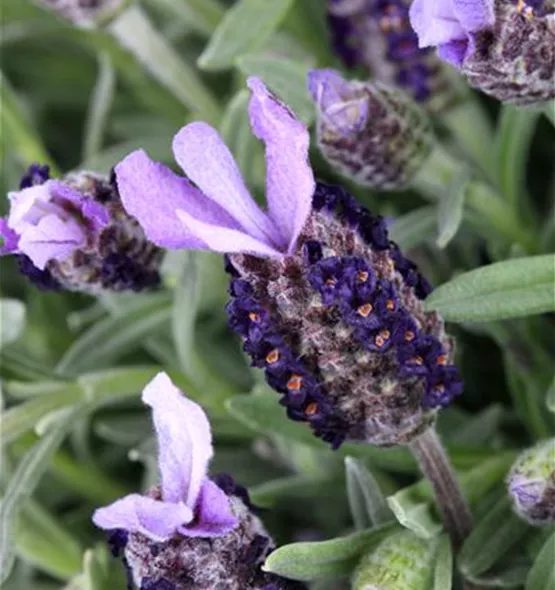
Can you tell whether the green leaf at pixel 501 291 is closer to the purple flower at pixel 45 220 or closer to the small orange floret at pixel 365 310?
the small orange floret at pixel 365 310

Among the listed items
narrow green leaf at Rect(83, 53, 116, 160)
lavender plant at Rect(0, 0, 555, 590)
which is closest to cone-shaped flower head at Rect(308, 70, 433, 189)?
lavender plant at Rect(0, 0, 555, 590)

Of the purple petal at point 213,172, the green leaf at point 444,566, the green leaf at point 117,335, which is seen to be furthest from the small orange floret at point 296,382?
the green leaf at point 117,335

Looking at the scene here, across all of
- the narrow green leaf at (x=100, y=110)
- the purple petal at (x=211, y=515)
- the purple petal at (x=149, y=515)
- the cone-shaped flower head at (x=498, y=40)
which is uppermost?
Result: the cone-shaped flower head at (x=498, y=40)

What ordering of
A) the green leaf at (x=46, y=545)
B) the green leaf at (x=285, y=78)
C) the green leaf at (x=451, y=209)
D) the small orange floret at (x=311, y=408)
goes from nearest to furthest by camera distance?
the small orange floret at (x=311, y=408) < the green leaf at (x=451, y=209) < the green leaf at (x=285, y=78) < the green leaf at (x=46, y=545)

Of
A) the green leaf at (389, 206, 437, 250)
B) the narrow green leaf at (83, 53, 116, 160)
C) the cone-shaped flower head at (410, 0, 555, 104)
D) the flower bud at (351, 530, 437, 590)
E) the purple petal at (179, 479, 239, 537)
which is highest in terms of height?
the cone-shaped flower head at (410, 0, 555, 104)

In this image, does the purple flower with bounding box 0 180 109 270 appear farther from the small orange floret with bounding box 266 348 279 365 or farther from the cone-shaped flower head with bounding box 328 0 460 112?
the cone-shaped flower head with bounding box 328 0 460 112

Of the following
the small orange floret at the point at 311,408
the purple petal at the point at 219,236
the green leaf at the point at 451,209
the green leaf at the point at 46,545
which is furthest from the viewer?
the green leaf at the point at 46,545

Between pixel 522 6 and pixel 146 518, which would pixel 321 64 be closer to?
pixel 522 6
